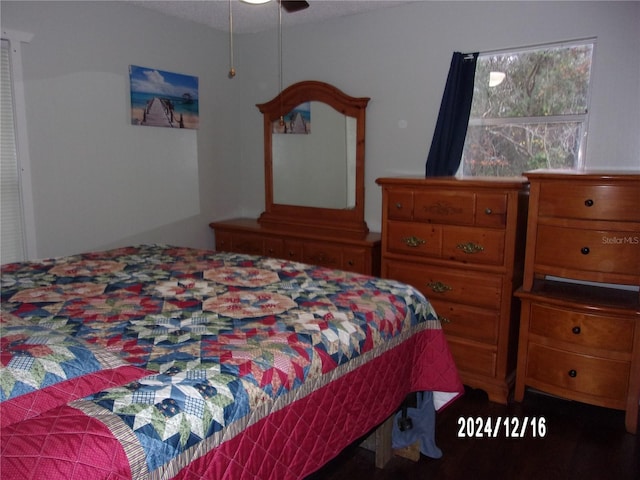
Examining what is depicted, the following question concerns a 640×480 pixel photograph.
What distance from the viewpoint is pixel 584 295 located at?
2750mm

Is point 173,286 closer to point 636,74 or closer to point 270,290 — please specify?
point 270,290

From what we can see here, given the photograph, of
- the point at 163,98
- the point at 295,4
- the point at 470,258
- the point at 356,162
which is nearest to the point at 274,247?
the point at 356,162

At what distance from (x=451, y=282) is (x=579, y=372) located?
2.69ft

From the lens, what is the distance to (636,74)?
279cm

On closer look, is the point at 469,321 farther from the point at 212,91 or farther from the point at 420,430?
the point at 212,91

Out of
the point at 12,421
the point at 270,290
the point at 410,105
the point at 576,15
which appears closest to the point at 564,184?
the point at 576,15

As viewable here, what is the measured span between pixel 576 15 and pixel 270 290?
248 centimetres

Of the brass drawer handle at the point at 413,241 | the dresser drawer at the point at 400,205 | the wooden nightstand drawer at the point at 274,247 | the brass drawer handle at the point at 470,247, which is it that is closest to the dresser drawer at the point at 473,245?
the brass drawer handle at the point at 470,247

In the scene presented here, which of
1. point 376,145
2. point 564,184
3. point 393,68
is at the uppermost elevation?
point 393,68

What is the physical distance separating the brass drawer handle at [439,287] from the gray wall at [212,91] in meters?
0.97

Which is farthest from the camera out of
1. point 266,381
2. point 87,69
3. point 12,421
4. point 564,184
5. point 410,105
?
point 410,105

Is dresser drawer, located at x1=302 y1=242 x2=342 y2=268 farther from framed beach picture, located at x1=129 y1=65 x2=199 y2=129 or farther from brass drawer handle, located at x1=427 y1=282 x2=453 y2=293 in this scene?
framed beach picture, located at x1=129 y1=65 x2=199 y2=129
